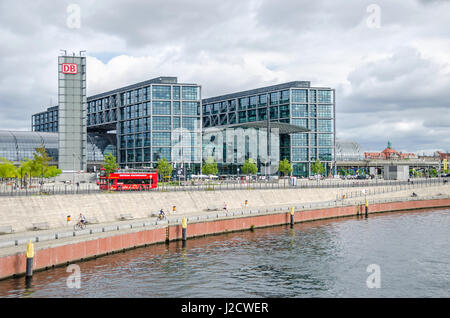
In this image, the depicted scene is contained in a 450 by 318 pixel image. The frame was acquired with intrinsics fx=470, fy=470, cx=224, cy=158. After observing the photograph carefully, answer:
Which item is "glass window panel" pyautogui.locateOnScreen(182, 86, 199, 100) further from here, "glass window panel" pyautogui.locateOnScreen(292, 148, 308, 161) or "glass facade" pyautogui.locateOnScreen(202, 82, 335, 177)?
"glass window panel" pyautogui.locateOnScreen(292, 148, 308, 161)

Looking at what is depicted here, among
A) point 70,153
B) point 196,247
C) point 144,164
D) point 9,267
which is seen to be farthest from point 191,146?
point 9,267

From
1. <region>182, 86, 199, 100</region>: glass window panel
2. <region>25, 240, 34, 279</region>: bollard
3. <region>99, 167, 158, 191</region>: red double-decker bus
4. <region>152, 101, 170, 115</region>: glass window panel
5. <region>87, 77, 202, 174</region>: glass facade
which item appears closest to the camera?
<region>25, 240, 34, 279</region>: bollard

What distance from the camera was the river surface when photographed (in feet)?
105

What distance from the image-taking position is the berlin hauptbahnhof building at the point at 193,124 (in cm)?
14862

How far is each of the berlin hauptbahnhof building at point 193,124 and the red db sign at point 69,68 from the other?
76.5 feet

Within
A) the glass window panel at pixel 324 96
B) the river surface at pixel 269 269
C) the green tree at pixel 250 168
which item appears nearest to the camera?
the river surface at pixel 269 269

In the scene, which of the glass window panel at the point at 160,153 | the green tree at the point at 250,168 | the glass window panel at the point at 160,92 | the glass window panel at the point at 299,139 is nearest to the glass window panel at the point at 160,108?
the glass window panel at the point at 160,92

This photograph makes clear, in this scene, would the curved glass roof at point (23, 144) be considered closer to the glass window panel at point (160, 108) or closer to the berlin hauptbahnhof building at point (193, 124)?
the berlin hauptbahnhof building at point (193, 124)

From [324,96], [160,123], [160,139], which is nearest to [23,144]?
[160,139]

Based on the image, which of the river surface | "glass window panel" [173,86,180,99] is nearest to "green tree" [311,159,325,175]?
"glass window panel" [173,86,180,99]

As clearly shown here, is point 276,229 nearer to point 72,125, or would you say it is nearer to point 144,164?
point 72,125

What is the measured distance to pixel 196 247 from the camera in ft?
163

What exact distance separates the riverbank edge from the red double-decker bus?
23676mm
